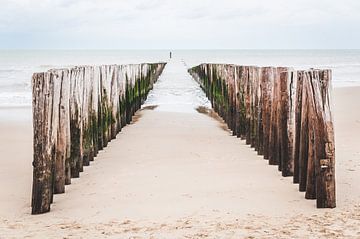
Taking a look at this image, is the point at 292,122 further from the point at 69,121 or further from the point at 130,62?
the point at 130,62

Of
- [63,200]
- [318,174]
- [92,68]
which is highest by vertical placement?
[92,68]

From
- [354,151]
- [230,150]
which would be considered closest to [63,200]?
[230,150]

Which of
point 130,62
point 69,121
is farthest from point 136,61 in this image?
point 69,121

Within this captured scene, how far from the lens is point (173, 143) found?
290 inches

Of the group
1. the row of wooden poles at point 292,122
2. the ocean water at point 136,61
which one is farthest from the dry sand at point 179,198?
the ocean water at point 136,61

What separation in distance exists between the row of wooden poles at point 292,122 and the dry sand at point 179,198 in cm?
15

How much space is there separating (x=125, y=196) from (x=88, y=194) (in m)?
0.36

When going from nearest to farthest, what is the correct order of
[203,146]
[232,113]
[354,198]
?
[354,198] → [203,146] → [232,113]

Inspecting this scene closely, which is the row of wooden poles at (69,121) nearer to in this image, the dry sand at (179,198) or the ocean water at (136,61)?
the dry sand at (179,198)

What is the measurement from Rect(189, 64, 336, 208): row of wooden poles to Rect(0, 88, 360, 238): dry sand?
0.50ft

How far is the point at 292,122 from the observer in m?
5.28

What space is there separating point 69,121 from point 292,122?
2.13 meters

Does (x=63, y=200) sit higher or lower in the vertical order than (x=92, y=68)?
lower

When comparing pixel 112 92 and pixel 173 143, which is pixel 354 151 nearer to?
pixel 173 143
